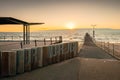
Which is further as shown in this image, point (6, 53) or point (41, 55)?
point (41, 55)

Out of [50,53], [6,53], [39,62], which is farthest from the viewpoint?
[50,53]

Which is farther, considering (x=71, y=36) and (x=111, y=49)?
(x=71, y=36)

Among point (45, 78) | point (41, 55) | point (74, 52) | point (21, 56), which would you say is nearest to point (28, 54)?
point (21, 56)

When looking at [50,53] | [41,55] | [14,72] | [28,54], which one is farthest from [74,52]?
[14,72]

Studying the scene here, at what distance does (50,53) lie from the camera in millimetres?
10586

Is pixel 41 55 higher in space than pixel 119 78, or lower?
higher

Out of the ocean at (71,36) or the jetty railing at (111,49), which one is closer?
the jetty railing at (111,49)

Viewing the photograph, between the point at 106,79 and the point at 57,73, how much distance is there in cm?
214

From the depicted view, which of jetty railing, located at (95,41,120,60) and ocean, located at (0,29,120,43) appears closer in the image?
jetty railing, located at (95,41,120,60)

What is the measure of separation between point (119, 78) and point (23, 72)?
13.4 feet

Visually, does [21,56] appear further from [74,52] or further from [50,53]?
[74,52]

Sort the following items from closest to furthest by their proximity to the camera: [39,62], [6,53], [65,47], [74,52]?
1. [6,53]
2. [39,62]
3. [65,47]
4. [74,52]

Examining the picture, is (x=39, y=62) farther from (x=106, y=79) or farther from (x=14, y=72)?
(x=106, y=79)

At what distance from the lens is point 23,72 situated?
8609mm
